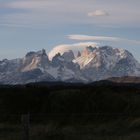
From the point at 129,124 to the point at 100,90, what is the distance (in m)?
30.3

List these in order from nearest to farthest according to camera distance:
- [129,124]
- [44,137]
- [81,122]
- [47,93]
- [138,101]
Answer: [44,137]
[129,124]
[81,122]
[138,101]
[47,93]

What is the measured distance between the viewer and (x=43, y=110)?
57531mm

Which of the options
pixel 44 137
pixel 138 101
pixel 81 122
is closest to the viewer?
pixel 44 137

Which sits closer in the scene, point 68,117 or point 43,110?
point 68,117

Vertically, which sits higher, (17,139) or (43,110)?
(17,139)

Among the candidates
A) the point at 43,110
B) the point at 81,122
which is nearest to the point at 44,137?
the point at 81,122

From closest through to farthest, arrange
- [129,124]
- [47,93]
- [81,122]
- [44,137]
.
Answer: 1. [44,137]
2. [129,124]
3. [81,122]
4. [47,93]

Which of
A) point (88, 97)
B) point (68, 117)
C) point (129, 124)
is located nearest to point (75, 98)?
point (88, 97)

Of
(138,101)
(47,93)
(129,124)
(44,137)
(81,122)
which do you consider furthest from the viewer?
(47,93)

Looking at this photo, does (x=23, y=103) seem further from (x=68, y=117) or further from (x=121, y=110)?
(x=68, y=117)

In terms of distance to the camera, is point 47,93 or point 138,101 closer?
point 138,101

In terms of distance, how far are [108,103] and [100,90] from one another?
443 centimetres

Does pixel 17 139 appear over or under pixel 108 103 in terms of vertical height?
over

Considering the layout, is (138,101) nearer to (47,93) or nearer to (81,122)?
(47,93)
